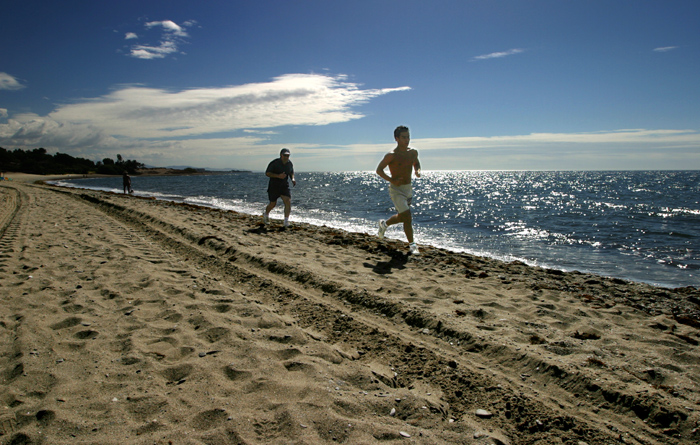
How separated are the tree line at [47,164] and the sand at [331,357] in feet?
273

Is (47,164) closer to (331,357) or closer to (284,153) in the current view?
(284,153)

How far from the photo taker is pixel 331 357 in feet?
9.47

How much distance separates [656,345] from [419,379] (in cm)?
227

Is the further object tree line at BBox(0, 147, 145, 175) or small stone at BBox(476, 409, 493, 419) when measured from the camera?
tree line at BBox(0, 147, 145, 175)

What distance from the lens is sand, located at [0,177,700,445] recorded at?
2.11 m

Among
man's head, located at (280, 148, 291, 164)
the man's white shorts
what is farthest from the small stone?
man's head, located at (280, 148, 291, 164)

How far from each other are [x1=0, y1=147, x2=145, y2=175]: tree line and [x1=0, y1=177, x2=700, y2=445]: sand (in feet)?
273

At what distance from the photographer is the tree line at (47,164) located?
230ft

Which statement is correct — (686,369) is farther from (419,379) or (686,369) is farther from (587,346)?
(419,379)

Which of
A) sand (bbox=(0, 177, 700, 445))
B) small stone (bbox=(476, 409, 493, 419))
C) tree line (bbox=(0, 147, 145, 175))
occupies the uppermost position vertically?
tree line (bbox=(0, 147, 145, 175))

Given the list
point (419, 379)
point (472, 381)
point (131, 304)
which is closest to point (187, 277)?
point (131, 304)

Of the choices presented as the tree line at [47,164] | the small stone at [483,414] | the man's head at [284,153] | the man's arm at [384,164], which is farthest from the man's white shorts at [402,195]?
the tree line at [47,164]

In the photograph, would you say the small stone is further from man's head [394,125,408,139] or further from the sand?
man's head [394,125,408,139]

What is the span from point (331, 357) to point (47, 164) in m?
99.0
